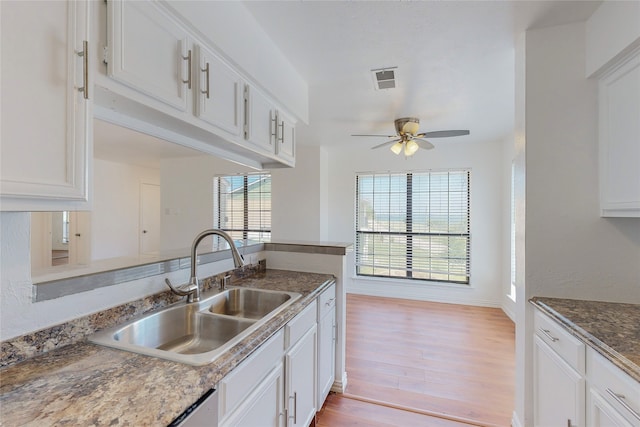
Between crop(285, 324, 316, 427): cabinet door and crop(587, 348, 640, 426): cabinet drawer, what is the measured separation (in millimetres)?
1267

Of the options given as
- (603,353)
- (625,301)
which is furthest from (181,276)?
(625,301)

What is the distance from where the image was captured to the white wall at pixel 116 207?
2.89m

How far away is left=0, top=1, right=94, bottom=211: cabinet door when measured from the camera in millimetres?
639

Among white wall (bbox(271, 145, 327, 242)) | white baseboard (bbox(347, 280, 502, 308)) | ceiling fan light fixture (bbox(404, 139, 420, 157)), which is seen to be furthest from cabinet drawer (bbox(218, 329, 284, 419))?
white baseboard (bbox(347, 280, 502, 308))

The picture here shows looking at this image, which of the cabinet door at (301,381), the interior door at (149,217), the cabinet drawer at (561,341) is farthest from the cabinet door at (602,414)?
the interior door at (149,217)

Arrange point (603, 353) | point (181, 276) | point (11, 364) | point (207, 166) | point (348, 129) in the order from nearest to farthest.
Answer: point (11, 364)
point (603, 353)
point (181, 276)
point (207, 166)
point (348, 129)

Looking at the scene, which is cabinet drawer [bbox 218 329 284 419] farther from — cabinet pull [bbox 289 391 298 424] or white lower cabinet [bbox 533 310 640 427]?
white lower cabinet [bbox 533 310 640 427]

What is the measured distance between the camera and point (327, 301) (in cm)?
197

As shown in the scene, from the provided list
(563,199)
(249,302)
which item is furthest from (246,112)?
(563,199)

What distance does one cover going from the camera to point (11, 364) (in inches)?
32.2

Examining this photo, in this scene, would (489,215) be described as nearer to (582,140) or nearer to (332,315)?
(582,140)

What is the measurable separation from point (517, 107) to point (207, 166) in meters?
2.87

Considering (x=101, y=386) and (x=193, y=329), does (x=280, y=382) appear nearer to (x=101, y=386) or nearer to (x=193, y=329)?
(x=193, y=329)

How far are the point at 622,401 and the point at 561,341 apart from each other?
0.40m
